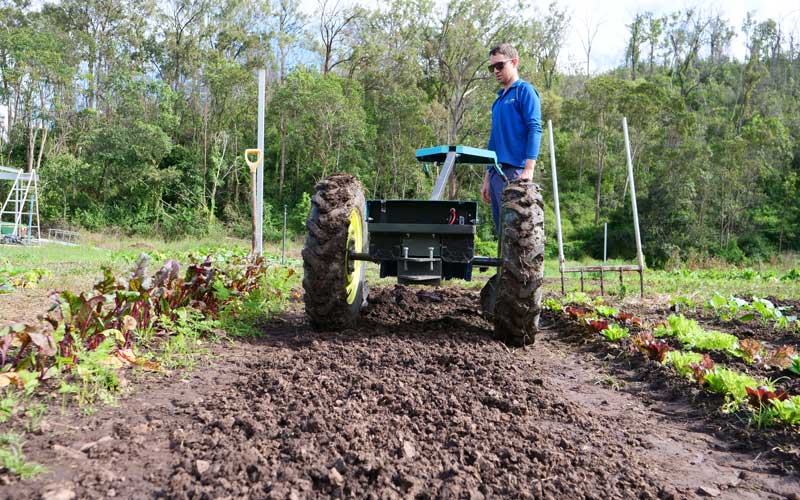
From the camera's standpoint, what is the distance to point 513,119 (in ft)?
16.0

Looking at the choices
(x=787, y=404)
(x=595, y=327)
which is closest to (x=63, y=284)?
(x=595, y=327)

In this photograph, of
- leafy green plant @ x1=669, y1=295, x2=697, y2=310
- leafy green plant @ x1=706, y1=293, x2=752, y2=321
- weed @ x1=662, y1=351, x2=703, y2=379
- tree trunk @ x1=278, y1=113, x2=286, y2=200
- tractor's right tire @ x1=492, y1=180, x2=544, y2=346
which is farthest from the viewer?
tree trunk @ x1=278, y1=113, x2=286, y2=200

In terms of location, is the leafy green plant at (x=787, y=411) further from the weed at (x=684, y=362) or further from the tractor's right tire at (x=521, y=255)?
the tractor's right tire at (x=521, y=255)

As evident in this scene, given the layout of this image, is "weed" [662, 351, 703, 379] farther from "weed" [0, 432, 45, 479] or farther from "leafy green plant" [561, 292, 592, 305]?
"weed" [0, 432, 45, 479]

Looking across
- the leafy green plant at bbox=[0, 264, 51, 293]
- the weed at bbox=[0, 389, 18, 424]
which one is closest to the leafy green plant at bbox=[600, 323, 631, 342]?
the weed at bbox=[0, 389, 18, 424]

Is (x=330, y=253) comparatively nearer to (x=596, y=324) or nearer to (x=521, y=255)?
(x=521, y=255)

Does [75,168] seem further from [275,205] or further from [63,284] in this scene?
[63,284]

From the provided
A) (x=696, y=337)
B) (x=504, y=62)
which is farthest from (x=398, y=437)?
(x=504, y=62)

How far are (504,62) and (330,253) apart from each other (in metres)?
2.19

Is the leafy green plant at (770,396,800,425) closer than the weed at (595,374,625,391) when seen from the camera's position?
Yes

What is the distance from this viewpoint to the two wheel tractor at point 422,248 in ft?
13.2

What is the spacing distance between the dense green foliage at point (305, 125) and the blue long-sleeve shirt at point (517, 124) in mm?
20842

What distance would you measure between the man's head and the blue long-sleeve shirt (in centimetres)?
9

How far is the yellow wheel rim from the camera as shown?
15.2 feet
